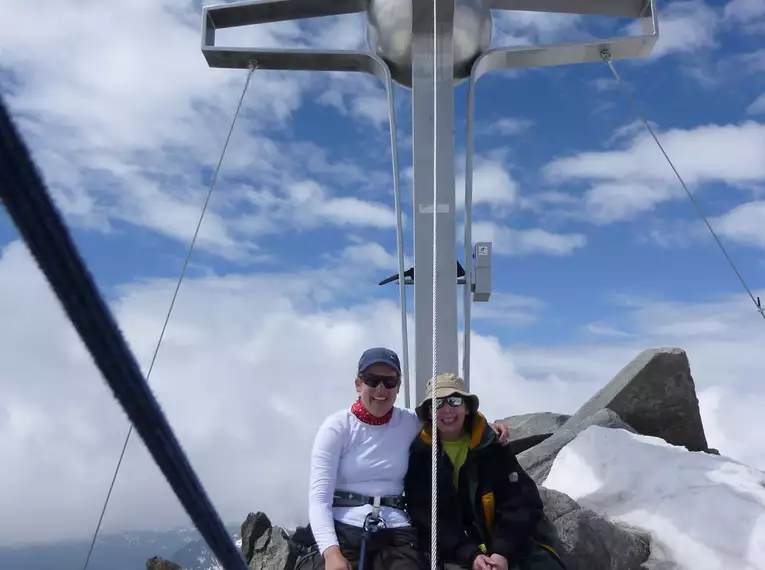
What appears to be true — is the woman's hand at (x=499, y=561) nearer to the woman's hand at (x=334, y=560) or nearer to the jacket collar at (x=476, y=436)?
the jacket collar at (x=476, y=436)

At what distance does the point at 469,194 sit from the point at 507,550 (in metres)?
3.61

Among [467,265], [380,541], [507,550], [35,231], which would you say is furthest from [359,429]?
[467,265]

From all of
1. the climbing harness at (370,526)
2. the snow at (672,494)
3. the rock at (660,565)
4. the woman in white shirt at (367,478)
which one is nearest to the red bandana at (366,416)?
the woman in white shirt at (367,478)

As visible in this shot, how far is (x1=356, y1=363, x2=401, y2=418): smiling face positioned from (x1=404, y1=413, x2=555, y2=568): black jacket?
0.81ft

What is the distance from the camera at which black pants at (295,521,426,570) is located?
3.28 metres

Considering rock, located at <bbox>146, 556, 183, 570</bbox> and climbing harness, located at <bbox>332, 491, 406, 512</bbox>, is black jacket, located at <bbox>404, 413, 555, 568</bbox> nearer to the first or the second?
climbing harness, located at <bbox>332, 491, 406, 512</bbox>

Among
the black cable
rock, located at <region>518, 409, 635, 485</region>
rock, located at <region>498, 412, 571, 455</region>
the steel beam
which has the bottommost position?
the black cable

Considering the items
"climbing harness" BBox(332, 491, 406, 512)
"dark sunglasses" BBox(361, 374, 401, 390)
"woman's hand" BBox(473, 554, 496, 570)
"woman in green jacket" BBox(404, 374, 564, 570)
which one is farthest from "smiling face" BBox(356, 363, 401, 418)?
"woman's hand" BBox(473, 554, 496, 570)

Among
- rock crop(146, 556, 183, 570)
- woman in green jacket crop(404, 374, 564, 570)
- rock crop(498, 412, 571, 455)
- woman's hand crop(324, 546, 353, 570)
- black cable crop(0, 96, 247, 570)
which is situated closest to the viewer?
black cable crop(0, 96, 247, 570)

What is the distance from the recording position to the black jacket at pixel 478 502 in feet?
11.1

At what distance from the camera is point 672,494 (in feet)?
16.9

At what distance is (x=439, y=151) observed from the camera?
6.23 m

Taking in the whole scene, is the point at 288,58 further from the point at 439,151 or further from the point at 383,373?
the point at 383,373

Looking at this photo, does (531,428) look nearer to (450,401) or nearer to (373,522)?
(450,401)
